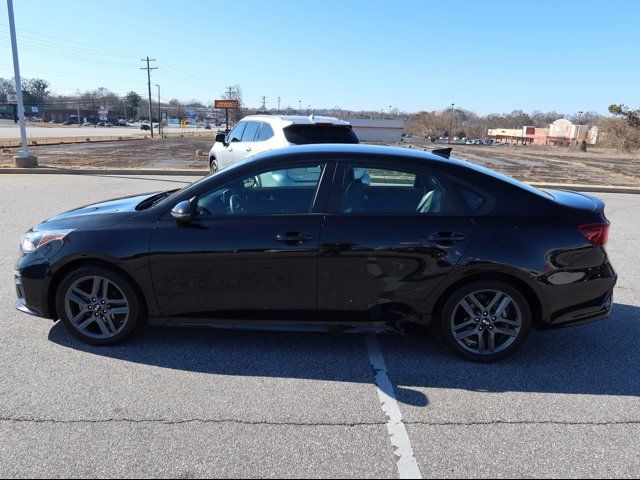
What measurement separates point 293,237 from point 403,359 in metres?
1.29

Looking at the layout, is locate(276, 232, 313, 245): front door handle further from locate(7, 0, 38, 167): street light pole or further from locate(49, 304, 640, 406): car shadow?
locate(7, 0, 38, 167): street light pole

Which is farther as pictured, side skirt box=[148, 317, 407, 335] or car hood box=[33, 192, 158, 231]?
car hood box=[33, 192, 158, 231]

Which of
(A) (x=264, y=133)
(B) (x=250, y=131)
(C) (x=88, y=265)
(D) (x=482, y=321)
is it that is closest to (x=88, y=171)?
(B) (x=250, y=131)

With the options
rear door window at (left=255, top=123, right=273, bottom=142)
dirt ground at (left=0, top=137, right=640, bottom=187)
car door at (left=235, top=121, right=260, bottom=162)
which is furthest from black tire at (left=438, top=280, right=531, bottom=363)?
car door at (left=235, top=121, right=260, bottom=162)

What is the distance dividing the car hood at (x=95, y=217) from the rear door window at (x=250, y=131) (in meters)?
5.87

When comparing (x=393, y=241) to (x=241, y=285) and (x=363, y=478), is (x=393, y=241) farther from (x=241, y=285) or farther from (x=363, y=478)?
(x=363, y=478)

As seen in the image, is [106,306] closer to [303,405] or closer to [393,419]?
[303,405]

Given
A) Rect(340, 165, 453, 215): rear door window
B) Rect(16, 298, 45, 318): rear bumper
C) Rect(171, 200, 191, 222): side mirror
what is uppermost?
Rect(340, 165, 453, 215): rear door window

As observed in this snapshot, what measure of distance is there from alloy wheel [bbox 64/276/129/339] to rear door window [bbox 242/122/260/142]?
6.48 metres

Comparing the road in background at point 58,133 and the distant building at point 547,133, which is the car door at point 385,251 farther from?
the distant building at point 547,133

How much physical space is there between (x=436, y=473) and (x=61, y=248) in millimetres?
3114

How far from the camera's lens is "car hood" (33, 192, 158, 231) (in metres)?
3.88

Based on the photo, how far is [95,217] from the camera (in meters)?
3.96

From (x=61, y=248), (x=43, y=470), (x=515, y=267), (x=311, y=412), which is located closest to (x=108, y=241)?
(x=61, y=248)
